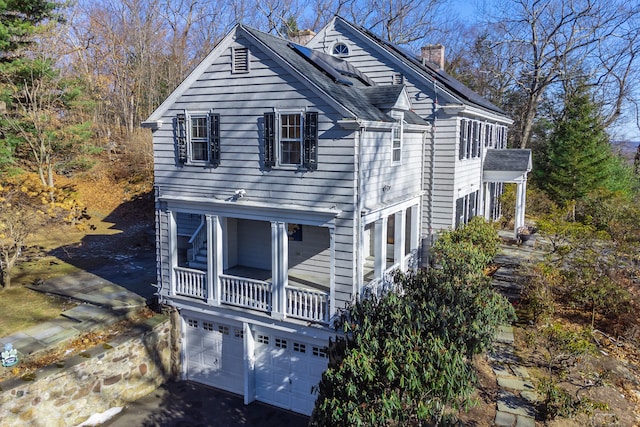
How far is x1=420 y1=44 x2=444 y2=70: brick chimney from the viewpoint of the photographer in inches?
878

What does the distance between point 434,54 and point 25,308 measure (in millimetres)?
20274

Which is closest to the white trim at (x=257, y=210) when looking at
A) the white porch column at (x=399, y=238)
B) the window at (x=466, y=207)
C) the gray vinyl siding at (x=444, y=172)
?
the white porch column at (x=399, y=238)

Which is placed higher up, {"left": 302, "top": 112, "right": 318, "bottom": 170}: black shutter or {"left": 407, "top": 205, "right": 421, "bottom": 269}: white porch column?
{"left": 302, "top": 112, "right": 318, "bottom": 170}: black shutter

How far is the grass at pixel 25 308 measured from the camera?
41.1ft

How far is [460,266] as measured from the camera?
10.5 meters

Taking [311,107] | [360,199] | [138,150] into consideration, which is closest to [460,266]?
[360,199]

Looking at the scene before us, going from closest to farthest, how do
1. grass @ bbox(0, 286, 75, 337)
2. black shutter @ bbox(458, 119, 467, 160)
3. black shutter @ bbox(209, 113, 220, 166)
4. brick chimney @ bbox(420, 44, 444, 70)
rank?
black shutter @ bbox(209, 113, 220, 166)
grass @ bbox(0, 286, 75, 337)
black shutter @ bbox(458, 119, 467, 160)
brick chimney @ bbox(420, 44, 444, 70)

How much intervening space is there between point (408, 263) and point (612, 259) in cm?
583

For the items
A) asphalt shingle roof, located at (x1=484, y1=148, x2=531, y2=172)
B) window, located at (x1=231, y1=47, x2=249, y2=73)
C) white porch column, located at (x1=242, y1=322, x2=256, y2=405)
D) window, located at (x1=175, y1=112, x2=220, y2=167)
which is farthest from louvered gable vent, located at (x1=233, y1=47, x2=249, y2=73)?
asphalt shingle roof, located at (x1=484, y1=148, x2=531, y2=172)

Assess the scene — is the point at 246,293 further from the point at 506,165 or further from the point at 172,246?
the point at 506,165

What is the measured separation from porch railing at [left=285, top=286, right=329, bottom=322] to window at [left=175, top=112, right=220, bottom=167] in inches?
159

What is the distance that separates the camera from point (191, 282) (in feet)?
42.2

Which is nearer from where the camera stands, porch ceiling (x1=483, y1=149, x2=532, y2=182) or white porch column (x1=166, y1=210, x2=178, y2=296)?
white porch column (x1=166, y1=210, x2=178, y2=296)

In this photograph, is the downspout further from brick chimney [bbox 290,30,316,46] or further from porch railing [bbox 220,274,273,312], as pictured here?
brick chimney [bbox 290,30,316,46]
